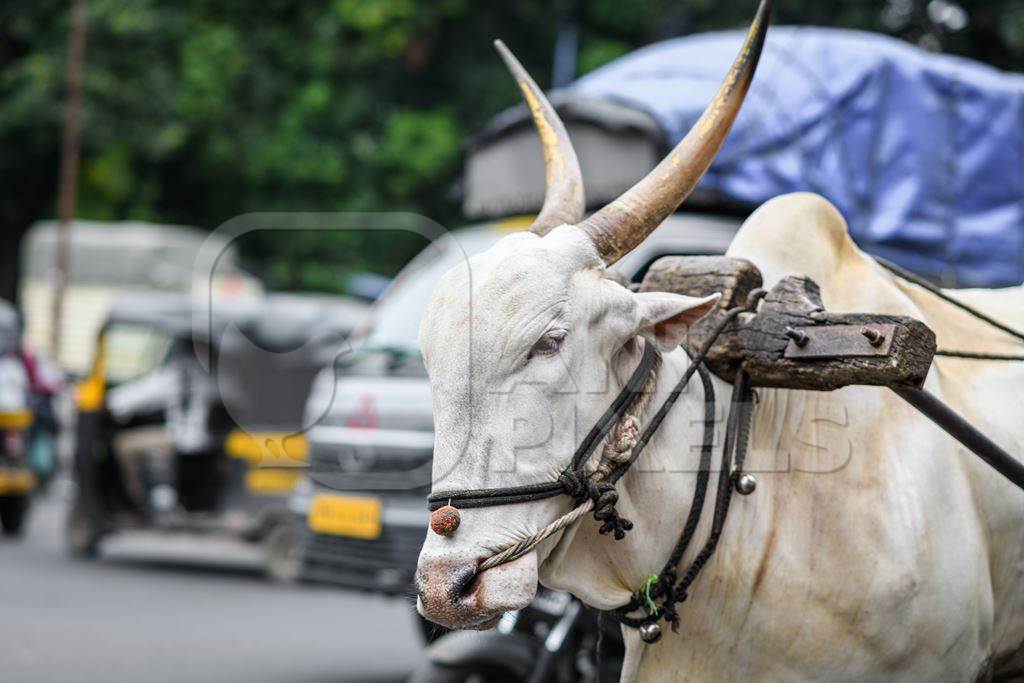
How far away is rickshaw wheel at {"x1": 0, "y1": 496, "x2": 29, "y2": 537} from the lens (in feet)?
40.8

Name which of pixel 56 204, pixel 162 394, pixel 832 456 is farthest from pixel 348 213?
pixel 832 456

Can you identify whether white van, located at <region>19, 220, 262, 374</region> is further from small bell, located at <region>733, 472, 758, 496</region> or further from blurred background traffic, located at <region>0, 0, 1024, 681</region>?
small bell, located at <region>733, 472, 758, 496</region>

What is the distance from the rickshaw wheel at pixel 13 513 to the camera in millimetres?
12447

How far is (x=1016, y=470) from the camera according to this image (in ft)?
10.5

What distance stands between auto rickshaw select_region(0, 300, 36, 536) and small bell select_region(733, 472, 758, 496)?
1002cm

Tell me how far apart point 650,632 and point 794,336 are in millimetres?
773

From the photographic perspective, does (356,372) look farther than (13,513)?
No

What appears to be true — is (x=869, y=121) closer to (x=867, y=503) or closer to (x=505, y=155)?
(x=505, y=155)

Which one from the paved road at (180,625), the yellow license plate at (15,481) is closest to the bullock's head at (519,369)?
the paved road at (180,625)

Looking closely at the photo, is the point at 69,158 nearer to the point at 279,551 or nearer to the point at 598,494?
the point at 279,551

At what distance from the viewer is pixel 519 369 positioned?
9.23ft

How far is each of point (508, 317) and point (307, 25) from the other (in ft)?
84.2

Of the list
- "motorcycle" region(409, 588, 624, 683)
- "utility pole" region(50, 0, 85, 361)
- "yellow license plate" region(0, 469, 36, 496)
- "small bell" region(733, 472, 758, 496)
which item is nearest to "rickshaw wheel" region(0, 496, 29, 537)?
"yellow license plate" region(0, 469, 36, 496)

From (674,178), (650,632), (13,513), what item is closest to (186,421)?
(13,513)
